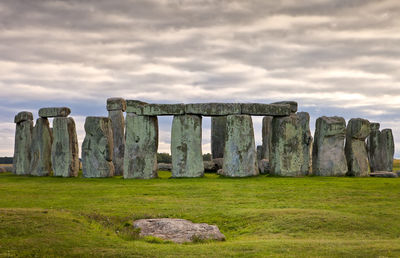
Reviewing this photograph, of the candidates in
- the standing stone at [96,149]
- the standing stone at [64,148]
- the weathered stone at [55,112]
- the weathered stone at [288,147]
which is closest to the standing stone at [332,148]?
the weathered stone at [288,147]

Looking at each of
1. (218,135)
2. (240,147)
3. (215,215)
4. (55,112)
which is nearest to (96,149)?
(55,112)

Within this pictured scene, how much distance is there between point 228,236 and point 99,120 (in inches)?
596

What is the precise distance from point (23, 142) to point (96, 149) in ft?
21.8

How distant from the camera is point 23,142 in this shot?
31516mm

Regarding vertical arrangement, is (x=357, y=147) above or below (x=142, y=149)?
above

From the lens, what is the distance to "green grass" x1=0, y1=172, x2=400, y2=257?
38.3 feet

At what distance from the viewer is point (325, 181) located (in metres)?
23.9

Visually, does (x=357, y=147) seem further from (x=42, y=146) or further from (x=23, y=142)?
(x=23, y=142)

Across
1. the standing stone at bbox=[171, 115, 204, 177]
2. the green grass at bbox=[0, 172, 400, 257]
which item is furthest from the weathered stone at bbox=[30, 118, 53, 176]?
the standing stone at bbox=[171, 115, 204, 177]

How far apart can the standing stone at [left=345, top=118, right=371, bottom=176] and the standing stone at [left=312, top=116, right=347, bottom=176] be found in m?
0.72

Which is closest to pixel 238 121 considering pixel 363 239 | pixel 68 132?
pixel 68 132

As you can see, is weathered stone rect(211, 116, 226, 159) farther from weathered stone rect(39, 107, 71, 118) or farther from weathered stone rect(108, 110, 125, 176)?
weathered stone rect(39, 107, 71, 118)

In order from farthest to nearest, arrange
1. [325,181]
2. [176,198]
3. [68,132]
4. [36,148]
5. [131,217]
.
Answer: [36,148]
[68,132]
[325,181]
[176,198]
[131,217]

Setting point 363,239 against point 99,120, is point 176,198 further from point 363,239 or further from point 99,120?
point 99,120
